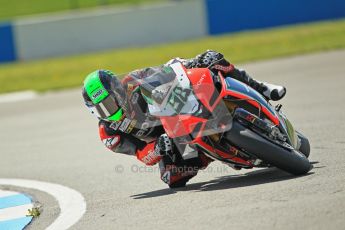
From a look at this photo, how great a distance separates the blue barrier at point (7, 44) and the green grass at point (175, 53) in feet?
1.89

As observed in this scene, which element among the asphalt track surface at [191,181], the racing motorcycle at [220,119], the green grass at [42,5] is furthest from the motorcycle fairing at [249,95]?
the green grass at [42,5]

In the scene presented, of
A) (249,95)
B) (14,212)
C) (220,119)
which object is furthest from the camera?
(14,212)

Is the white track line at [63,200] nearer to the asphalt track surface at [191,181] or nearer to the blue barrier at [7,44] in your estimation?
the asphalt track surface at [191,181]

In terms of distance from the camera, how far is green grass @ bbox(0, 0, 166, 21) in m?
27.9

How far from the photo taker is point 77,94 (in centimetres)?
1548

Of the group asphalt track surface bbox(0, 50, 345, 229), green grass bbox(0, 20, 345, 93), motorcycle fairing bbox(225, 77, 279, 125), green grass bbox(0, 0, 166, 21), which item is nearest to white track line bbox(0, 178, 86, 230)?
asphalt track surface bbox(0, 50, 345, 229)

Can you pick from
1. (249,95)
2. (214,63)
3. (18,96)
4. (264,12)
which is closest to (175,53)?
(18,96)

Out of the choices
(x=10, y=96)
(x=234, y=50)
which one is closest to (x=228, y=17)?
(x=234, y=50)

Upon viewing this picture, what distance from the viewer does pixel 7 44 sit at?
2352 cm

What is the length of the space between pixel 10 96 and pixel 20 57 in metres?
7.28

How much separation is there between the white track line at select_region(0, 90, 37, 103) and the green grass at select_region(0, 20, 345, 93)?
1.41 feet

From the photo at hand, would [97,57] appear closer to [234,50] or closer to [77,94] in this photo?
[234,50]

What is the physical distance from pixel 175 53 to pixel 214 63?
13.6 metres

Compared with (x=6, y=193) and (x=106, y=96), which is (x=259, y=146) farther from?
(x=6, y=193)
